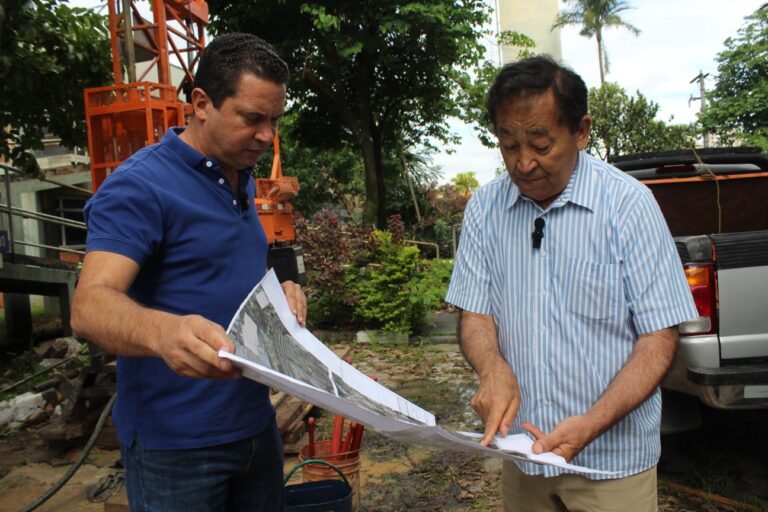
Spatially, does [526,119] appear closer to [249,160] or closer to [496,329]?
[496,329]

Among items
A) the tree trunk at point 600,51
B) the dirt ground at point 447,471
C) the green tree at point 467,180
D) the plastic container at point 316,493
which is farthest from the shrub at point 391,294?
the tree trunk at point 600,51

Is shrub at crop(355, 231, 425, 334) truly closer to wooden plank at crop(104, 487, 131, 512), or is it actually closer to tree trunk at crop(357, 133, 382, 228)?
wooden plank at crop(104, 487, 131, 512)

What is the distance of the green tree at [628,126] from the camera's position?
67.2 ft

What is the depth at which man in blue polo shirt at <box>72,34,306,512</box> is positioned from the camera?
152cm

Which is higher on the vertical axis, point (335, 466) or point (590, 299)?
point (590, 299)

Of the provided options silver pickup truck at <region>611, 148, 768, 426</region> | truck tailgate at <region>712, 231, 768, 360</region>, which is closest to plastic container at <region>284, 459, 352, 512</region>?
silver pickup truck at <region>611, 148, 768, 426</region>

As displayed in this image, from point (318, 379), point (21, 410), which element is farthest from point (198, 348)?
point (21, 410)

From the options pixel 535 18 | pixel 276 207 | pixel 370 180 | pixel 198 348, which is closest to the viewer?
pixel 198 348

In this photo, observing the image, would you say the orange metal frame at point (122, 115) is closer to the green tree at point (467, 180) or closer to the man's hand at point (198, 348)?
the man's hand at point (198, 348)

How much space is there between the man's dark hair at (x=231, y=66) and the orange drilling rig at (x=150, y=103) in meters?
3.52

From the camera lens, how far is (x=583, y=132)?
177 cm

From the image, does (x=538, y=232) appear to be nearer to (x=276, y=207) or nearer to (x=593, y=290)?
(x=593, y=290)

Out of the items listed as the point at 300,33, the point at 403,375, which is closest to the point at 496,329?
the point at 403,375

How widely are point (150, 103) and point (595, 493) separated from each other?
5.43 metres
